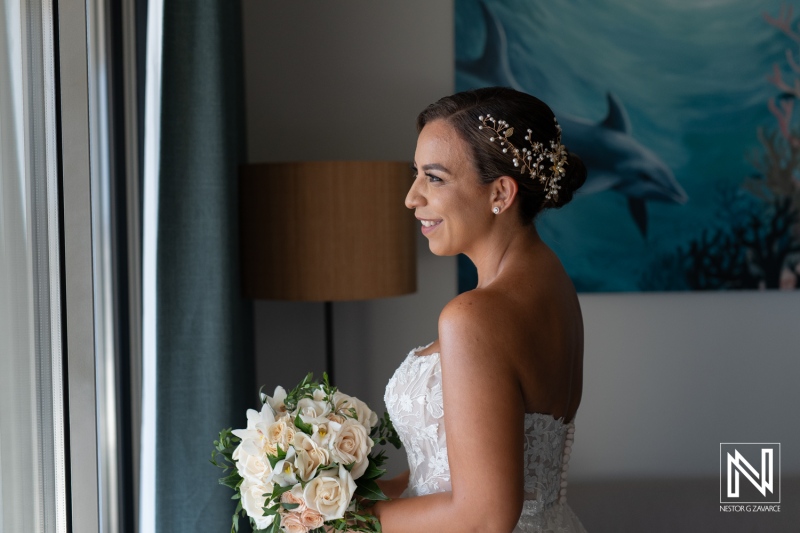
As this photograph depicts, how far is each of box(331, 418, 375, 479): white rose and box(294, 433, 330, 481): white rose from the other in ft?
0.11

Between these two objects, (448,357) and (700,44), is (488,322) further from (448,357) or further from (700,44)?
(700,44)

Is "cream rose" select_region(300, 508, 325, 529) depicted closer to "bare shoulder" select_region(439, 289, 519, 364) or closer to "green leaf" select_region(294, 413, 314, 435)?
"green leaf" select_region(294, 413, 314, 435)

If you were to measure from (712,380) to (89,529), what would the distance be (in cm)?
258

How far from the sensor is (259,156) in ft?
10.7

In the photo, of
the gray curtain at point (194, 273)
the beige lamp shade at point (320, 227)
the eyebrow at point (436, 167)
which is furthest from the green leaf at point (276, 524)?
the beige lamp shade at point (320, 227)

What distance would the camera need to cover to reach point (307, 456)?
4.45ft

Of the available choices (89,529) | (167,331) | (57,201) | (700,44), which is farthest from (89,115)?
(700,44)

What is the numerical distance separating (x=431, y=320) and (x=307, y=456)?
6.58 feet

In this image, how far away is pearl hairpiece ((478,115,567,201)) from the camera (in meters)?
1.51

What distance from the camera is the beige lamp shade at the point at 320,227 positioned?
260cm

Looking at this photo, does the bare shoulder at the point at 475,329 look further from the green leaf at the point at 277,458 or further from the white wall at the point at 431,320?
the white wall at the point at 431,320

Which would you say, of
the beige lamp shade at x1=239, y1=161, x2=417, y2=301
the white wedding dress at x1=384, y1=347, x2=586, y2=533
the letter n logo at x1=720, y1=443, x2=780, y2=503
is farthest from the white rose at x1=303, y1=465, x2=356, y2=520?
the letter n logo at x1=720, y1=443, x2=780, y2=503

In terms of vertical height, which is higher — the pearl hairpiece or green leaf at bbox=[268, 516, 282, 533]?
the pearl hairpiece

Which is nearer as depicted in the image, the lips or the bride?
the bride
